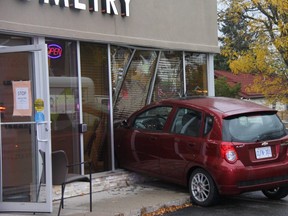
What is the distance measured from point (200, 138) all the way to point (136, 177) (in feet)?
7.12

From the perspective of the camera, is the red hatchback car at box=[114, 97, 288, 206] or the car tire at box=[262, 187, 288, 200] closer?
the red hatchback car at box=[114, 97, 288, 206]

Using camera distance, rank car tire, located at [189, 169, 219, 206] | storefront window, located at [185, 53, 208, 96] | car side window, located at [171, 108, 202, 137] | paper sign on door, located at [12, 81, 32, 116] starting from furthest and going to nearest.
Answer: storefront window, located at [185, 53, 208, 96] < car side window, located at [171, 108, 202, 137] < car tire, located at [189, 169, 219, 206] < paper sign on door, located at [12, 81, 32, 116]

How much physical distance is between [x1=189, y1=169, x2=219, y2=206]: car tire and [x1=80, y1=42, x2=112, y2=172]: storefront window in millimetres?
2077

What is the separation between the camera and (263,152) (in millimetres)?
7375

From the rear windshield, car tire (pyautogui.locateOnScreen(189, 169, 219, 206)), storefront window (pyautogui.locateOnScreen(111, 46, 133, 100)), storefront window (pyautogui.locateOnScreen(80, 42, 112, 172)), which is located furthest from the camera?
storefront window (pyautogui.locateOnScreen(111, 46, 133, 100))

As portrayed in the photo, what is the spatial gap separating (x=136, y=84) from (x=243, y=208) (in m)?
3.65

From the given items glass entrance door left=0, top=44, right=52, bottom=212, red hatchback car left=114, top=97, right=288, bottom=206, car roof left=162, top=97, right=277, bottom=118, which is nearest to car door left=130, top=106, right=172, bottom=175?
red hatchback car left=114, top=97, right=288, bottom=206

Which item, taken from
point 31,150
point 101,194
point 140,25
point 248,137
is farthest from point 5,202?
point 140,25

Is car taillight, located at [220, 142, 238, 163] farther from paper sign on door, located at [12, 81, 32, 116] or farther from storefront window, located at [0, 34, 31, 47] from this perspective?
storefront window, located at [0, 34, 31, 47]

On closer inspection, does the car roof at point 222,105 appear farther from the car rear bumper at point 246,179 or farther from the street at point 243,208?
the street at point 243,208

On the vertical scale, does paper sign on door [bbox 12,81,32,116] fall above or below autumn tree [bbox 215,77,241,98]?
below

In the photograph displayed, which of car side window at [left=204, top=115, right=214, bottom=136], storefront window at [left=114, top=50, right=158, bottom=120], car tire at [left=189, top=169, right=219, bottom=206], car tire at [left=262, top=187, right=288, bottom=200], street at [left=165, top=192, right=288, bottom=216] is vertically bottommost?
street at [left=165, top=192, right=288, bottom=216]

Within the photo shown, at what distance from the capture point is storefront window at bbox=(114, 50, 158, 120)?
31.6 ft

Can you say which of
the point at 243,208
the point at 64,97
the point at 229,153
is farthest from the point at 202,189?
the point at 64,97
